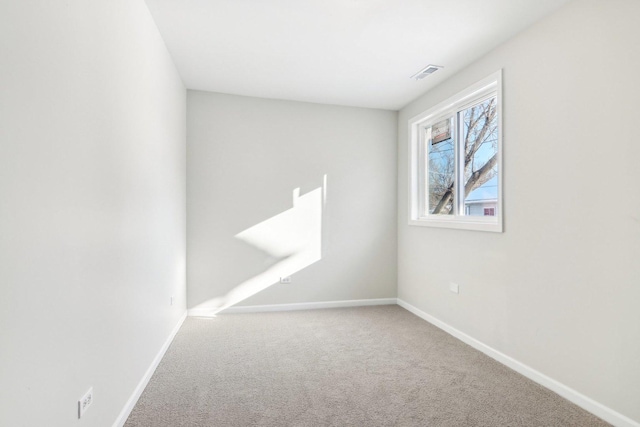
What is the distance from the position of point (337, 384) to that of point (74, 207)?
1944mm

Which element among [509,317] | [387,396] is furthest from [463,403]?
[509,317]

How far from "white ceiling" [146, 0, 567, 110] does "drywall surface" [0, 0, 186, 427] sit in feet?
1.86

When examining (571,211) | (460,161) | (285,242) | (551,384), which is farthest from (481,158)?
(285,242)

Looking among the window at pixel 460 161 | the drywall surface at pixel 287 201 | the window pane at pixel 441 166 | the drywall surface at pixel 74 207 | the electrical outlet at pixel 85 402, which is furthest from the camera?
the drywall surface at pixel 287 201

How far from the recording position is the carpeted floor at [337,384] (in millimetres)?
1980

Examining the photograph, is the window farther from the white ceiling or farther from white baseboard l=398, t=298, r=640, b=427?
white baseboard l=398, t=298, r=640, b=427

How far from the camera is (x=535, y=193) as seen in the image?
8.11ft

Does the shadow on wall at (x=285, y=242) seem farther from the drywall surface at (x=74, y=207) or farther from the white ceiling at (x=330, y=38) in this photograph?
the drywall surface at (x=74, y=207)

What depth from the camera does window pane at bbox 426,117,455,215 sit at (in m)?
3.70

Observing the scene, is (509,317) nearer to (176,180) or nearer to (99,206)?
(99,206)

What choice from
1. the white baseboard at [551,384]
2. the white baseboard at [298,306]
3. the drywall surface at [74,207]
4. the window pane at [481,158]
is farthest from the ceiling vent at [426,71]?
the white baseboard at [298,306]

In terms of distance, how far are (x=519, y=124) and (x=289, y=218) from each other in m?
2.63

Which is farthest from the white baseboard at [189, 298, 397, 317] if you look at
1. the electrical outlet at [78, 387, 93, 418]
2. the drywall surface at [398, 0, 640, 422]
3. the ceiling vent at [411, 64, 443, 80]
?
the ceiling vent at [411, 64, 443, 80]

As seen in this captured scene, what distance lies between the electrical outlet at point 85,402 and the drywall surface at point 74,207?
37mm
